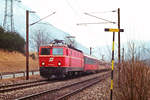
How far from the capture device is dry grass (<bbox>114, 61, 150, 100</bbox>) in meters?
6.06

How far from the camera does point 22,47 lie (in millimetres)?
50000

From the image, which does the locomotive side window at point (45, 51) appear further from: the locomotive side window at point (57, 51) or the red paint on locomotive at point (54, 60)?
the locomotive side window at point (57, 51)

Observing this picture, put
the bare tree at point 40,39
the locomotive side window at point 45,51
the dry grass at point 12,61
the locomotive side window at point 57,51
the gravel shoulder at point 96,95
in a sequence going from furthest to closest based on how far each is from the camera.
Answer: the bare tree at point 40,39, the dry grass at point 12,61, the locomotive side window at point 45,51, the locomotive side window at point 57,51, the gravel shoulder at point 96,95

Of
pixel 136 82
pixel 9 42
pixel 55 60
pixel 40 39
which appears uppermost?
pixel 40 39

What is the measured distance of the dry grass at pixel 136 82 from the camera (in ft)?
19.9

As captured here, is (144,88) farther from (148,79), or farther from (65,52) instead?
(65,52)

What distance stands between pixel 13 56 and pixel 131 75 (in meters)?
40.2

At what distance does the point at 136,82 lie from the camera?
20.0 ft

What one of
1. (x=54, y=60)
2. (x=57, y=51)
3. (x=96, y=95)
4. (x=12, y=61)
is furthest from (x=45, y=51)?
(x=12, y=61)

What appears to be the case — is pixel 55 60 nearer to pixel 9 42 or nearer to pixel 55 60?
pixel 55 60

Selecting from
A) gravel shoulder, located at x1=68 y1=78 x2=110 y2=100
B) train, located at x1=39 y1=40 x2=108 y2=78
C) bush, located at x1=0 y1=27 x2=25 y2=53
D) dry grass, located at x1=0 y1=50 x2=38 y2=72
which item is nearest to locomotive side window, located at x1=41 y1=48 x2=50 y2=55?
train, located at x1=39 y1=40 x2=108 y2=78

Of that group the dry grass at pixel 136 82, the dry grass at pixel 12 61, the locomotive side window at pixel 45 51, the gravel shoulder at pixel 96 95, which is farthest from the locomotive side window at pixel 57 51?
the dry grass at pixel 12 61

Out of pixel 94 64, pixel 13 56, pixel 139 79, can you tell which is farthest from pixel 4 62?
pixel 139 79

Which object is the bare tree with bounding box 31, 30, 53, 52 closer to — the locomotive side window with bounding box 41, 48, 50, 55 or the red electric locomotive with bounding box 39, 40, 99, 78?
the locomotive side window with bounding box 41, 48, 50, 55
